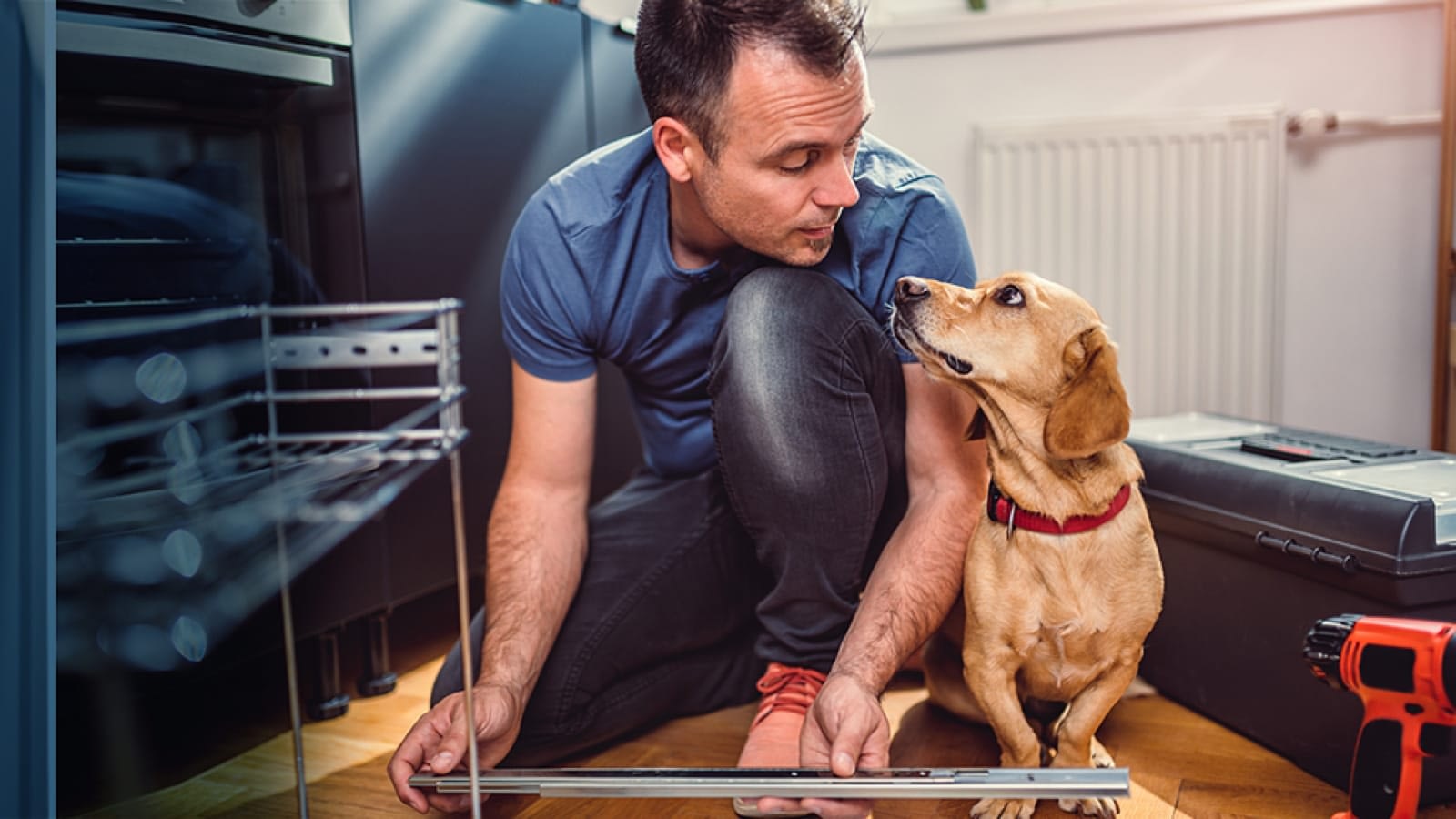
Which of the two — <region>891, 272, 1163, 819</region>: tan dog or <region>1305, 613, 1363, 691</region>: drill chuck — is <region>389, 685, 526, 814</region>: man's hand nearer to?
<region>891, 272, 1163, 819</region>: tan dog

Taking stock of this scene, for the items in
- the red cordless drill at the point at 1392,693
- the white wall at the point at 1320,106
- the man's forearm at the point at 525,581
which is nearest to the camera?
the red cordless drill at the point at 1392,693

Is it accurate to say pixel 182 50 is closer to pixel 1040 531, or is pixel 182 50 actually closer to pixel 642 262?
pixel 642 262

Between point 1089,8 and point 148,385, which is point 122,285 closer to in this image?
point 148,385

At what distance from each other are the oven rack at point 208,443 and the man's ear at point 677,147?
0.25 metres

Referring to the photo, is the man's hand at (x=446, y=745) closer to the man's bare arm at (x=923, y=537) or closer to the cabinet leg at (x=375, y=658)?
the cabinet leg at (x=375, y=658)

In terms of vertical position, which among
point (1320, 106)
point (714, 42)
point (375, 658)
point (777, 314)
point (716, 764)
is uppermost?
point (1320, 106)

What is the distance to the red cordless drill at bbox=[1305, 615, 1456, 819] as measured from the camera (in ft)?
2.73

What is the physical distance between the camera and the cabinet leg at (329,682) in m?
1.17

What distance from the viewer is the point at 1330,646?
0.91 meters

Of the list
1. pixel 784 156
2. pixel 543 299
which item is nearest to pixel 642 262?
pixel 543 299

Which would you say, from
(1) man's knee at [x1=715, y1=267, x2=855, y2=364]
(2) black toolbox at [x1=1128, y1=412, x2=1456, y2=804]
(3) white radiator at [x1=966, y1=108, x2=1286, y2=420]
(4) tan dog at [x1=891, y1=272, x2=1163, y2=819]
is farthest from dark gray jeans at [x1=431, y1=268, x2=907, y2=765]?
(3) white radiator at [x1=966, y1=108, x2=1286, y2=420]

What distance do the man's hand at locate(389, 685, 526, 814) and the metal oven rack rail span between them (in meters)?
0.09

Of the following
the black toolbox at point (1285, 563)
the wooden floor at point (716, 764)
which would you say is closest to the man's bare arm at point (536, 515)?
the wooden floor at point (716, 764)

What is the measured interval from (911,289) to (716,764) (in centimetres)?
52
